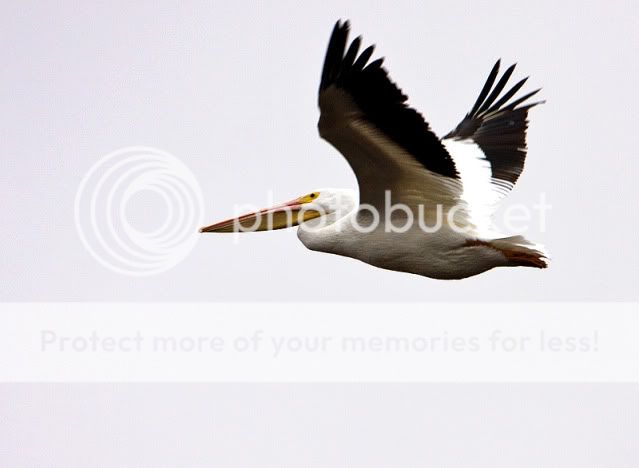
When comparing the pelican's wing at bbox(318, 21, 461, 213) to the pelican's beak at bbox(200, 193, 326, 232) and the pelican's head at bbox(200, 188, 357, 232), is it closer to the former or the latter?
the pelican's head at bbox(200, 188, 357, 232)

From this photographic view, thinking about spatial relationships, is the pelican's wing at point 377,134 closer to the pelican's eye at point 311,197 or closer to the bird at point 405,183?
the bird at point 405,183

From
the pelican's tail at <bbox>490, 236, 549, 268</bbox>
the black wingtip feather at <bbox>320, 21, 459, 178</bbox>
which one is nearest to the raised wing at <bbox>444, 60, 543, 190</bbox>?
the pelican's tail at <bbox>490, 236, 549, 268</bbox>

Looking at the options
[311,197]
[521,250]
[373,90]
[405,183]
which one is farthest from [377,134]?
[311,197]

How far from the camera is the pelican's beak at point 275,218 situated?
29.3ft

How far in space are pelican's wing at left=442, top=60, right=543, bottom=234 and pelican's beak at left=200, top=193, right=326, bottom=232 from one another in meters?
1.31

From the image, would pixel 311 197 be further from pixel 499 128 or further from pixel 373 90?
pixel 373 90

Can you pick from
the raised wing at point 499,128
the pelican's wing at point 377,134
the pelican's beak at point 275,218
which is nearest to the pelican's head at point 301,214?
the pelican's beak at point 275,218

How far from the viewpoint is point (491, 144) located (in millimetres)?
9523

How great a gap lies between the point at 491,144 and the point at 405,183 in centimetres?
204

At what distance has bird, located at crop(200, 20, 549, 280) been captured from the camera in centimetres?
673

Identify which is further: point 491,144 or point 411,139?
point 491,144

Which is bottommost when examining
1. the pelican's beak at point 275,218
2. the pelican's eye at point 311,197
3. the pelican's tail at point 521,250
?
the pelican's tail at point 521,250

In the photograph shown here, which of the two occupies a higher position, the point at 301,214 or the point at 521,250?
the point at 301,214

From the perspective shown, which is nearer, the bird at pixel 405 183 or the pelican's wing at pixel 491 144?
the bird at pixel 405 183
